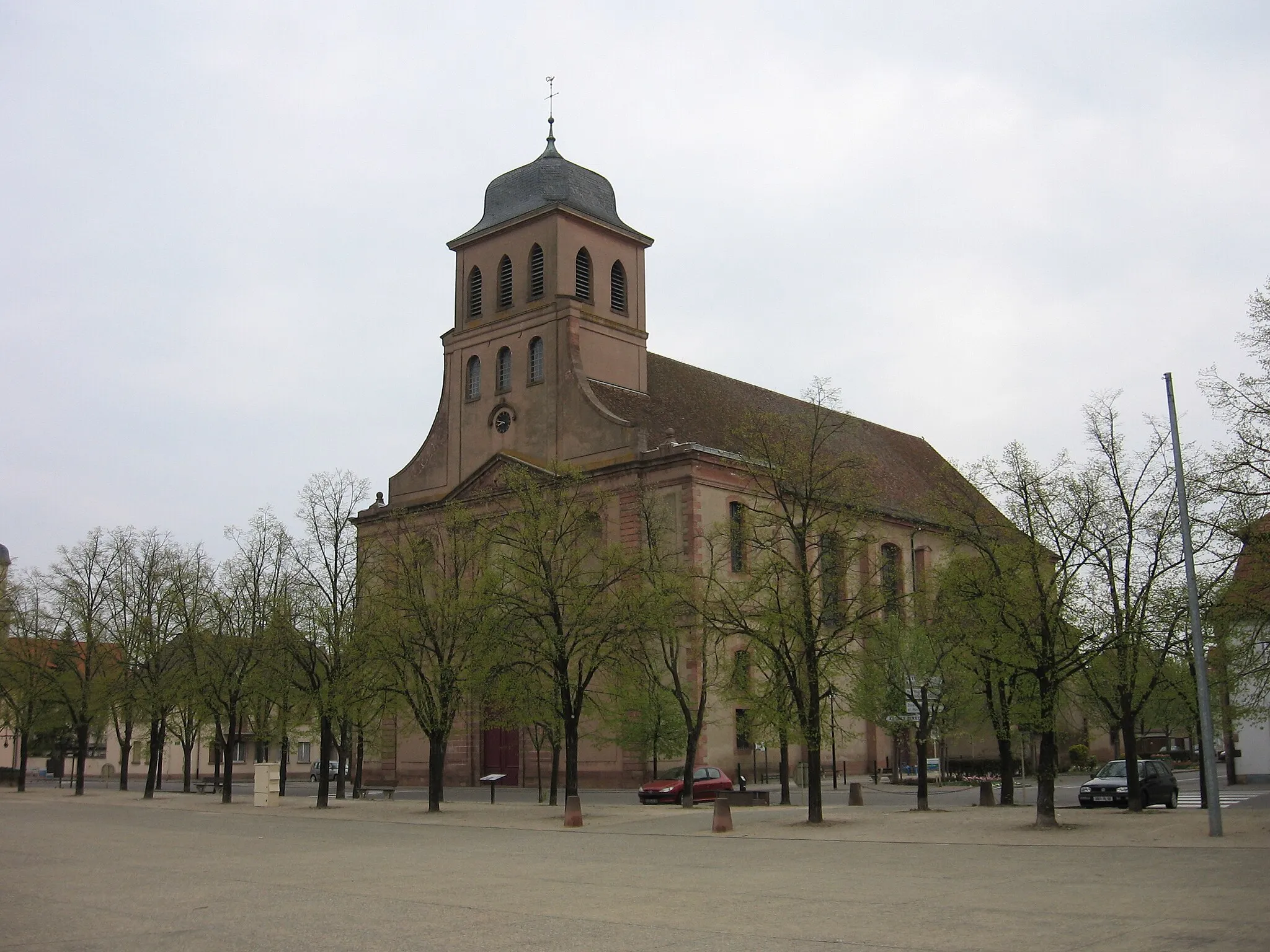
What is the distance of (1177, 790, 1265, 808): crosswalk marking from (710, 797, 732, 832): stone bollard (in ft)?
45.5

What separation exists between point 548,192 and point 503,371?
8.16 metres

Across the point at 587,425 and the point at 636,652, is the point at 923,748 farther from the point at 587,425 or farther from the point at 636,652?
the point at 587,425

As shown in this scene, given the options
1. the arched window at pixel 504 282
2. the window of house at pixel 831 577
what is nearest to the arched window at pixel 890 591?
the window of house at pixel 831 577

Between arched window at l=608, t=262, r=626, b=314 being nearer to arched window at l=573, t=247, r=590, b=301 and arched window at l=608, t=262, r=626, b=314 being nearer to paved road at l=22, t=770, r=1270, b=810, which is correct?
arched window at l=573, t=247, r=590, b=301

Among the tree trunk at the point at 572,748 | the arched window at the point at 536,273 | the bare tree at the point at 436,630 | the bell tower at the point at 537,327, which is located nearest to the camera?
the tree trunk at the point at 572,748

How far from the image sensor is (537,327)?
55906mm

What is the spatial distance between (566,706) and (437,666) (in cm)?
605

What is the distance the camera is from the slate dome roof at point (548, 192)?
56500 mm

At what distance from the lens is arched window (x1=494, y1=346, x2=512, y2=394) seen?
5706 centimetres

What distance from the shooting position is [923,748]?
35.8 m

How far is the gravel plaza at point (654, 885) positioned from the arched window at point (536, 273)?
2961cm

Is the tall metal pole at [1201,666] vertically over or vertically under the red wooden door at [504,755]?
over

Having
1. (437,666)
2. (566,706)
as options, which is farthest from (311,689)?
(566,706)

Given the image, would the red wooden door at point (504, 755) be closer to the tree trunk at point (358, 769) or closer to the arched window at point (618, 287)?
the tree trunk at point (358, 769)
